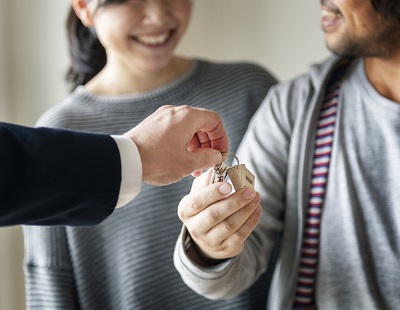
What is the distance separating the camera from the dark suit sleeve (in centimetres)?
65

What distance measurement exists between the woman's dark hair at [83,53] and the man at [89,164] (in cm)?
45

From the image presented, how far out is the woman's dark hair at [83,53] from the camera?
45.8 inches

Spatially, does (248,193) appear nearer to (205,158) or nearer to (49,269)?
(205,158)

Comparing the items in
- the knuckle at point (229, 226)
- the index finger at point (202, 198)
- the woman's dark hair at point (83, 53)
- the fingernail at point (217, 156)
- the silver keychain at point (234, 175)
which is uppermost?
the woman's dark hair at point (83, 53)

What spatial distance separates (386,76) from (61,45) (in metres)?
0.60

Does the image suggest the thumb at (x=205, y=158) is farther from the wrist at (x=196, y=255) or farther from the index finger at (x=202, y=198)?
the wrist at (x=196, y=255)

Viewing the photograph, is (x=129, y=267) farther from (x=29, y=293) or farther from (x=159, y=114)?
(x=159, y=114)

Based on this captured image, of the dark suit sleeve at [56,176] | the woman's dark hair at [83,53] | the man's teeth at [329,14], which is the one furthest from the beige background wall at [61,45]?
the dark suit sleeve at [56,176]

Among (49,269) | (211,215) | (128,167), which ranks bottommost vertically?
(49,269)

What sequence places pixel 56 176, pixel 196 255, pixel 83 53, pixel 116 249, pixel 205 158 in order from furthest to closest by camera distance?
1. pixel 83 53
2. pixel 116 249
3. pixel 196 255
4. pixel 205 158
5. pixel 56 176

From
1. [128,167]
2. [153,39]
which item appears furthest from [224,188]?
[153,39]

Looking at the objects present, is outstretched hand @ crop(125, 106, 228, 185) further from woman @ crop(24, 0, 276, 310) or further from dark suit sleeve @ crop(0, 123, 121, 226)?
woman @ crop(24, 0, 276, 310)

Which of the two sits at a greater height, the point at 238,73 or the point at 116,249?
the point at 238,73

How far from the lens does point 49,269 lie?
105cm
